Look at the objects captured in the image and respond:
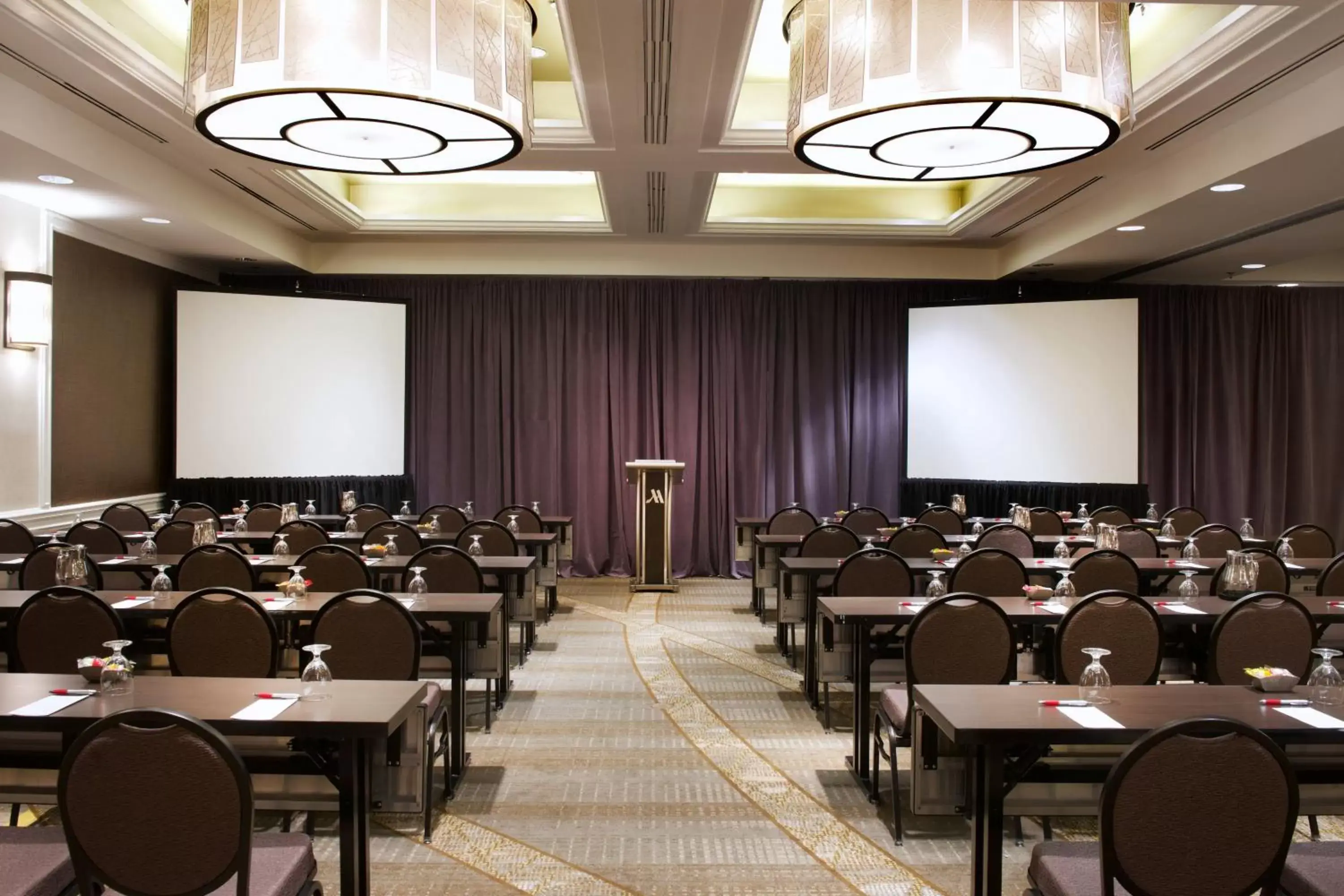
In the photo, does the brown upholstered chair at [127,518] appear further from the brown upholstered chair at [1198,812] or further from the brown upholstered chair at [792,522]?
the brown upholstered chair at [1198,812]

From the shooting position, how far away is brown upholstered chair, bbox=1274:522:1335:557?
6879 millimetres

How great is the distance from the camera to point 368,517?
802 centimetres

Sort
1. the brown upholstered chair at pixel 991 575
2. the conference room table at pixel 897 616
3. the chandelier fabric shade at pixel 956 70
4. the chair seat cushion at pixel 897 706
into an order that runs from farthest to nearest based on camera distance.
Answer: the brown upholstered chair at pixel 991 575 < the conference room table at pixel 897 616 < the chandelier fabric shade at pixel 956 70 < the chair seat cushion at pixel 897 706

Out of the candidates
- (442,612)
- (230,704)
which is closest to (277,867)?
(230,704)

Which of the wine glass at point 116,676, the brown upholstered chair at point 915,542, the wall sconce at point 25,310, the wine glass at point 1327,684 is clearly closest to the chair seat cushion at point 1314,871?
the wine glass at point 1327,684

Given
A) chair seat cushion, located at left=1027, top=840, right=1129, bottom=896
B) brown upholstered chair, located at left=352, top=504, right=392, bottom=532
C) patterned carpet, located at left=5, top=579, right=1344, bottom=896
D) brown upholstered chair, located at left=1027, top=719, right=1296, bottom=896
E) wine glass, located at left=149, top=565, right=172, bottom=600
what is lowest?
patterned carpet, located at left=5, top=579, right=1344, bottom=896

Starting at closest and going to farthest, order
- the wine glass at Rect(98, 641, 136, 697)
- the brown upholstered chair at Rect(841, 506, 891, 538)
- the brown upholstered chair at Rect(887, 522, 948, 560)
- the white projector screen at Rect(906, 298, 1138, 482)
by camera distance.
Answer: the wine glass at Rect(98, 641, 136, 697) → the brown upholstered chair at Rect(887, 522, 948, 560) → the brown upholstered chair at Rect(841, 506, 891, 538) → the white projector screen at Rect(906, 298, 1138, 482)

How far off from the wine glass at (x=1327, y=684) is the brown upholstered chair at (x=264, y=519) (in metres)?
7.12

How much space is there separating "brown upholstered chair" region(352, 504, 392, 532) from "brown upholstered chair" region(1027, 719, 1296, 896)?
6553 mm

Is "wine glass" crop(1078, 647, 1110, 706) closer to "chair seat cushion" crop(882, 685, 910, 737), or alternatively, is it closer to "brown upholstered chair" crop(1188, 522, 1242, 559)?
"chair seat cushion" crop(882, 685, 910, 737)

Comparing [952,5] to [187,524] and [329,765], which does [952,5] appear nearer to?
[329,765]

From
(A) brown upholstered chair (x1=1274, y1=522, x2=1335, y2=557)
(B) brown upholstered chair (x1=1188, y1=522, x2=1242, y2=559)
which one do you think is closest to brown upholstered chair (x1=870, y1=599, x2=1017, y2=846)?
(B) brown upholstered chair (x1=1188, y1=522, x2=1242, y2=559)

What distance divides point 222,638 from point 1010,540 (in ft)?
16.1

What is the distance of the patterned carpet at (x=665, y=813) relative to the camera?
3508 mm
